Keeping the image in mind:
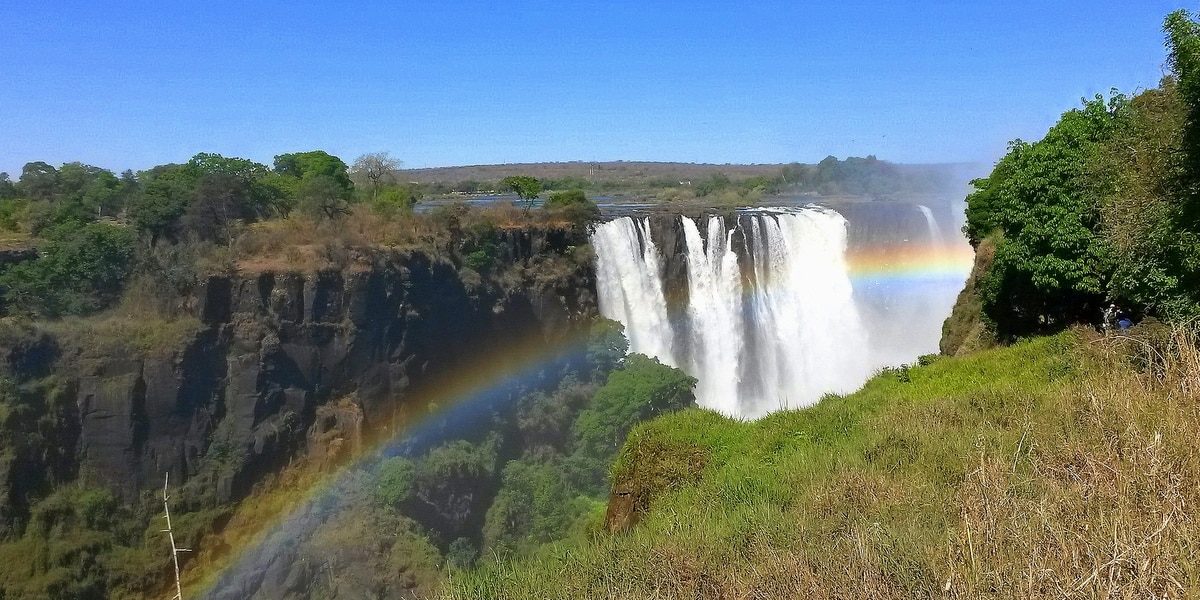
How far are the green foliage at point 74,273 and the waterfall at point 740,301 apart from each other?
15.0 metres

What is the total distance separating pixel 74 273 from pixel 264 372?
217 inches

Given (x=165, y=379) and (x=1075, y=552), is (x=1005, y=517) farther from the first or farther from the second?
(x=165, y=379)

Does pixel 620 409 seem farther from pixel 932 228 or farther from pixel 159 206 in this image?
pixel 932 228

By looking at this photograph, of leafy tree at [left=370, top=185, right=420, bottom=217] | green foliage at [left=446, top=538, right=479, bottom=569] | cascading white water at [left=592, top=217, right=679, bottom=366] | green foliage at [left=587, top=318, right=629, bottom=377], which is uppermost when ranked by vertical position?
leafy tree at [left=370, top=185, right=420, bottom=217]

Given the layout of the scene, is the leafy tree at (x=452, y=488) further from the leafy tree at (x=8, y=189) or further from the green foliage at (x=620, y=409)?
the leafy tree at (x=8, y=189)

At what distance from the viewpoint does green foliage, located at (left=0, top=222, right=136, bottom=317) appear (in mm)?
19859

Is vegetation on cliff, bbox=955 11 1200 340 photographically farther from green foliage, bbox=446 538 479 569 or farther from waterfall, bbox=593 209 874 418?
green foliage, bbox=446 538 479 569

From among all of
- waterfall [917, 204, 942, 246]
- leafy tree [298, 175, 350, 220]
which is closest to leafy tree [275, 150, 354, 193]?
leafy tree [298, 175, 350, 220]

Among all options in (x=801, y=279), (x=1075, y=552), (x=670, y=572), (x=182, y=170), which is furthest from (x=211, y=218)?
(x=1075, y=552)

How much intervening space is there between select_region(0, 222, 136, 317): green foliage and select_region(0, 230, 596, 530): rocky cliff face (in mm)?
1407

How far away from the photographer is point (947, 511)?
4.46m

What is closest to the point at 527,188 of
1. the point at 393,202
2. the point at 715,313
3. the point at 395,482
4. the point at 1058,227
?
the point at 393,202

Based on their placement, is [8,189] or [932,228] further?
[932,228]

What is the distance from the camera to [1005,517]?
149 inches
